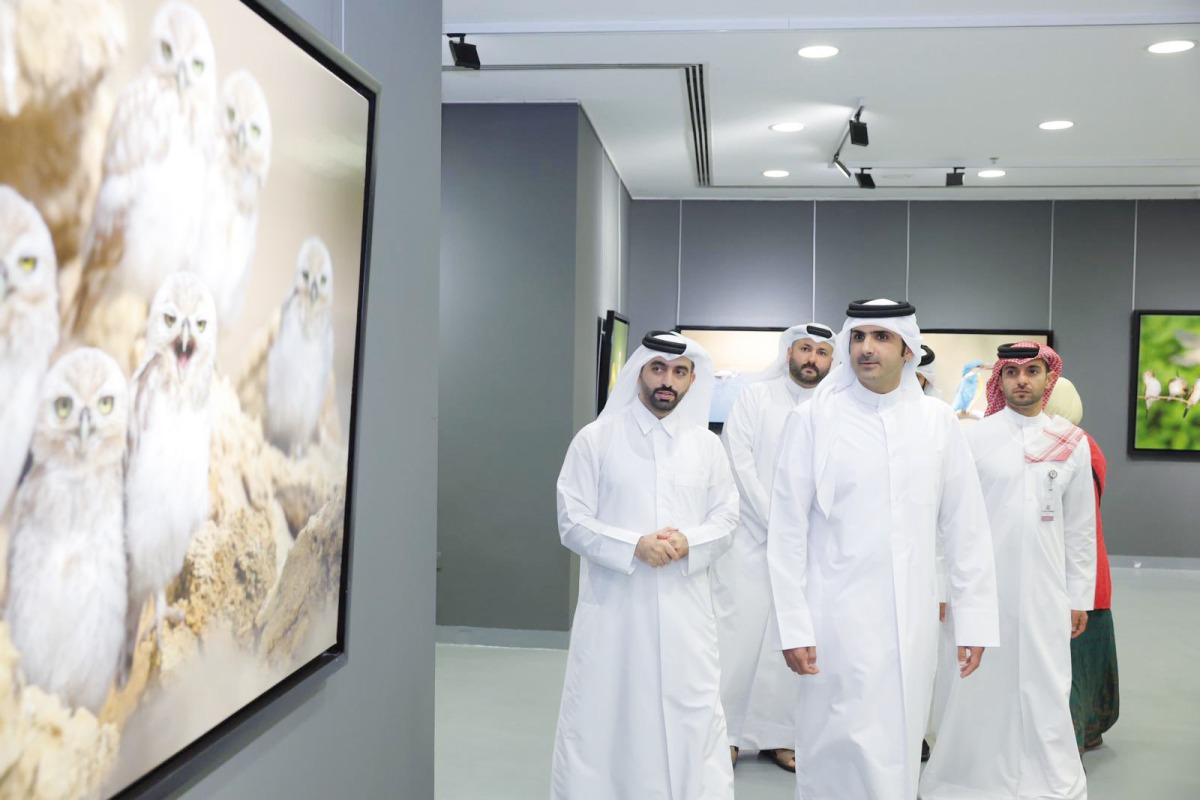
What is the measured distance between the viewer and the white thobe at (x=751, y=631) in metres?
4.65

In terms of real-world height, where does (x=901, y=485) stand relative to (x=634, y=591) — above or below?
above

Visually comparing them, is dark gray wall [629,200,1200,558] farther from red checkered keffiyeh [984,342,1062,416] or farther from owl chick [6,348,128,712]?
owl chick [6,348,128,712]

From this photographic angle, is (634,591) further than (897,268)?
No

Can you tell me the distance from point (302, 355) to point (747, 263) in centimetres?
853

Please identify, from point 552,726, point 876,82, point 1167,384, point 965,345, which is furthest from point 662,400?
point 1167,384

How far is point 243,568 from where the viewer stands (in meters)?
1.54

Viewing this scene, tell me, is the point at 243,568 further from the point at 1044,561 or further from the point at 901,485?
the point at 1044,561

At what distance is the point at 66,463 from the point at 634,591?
2.59m

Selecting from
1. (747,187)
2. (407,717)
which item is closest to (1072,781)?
(407,717)

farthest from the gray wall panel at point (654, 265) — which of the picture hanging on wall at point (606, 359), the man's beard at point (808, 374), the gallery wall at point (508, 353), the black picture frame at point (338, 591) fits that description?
the black picture frame at point (338, 591)

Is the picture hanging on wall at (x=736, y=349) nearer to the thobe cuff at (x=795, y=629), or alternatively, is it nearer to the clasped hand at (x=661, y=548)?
the clasped hand at (x=661, y=548)

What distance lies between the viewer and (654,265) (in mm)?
10078

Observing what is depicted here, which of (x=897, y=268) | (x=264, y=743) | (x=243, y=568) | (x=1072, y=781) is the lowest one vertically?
(x=1072, y=781)

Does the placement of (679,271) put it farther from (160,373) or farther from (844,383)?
(160,373)
